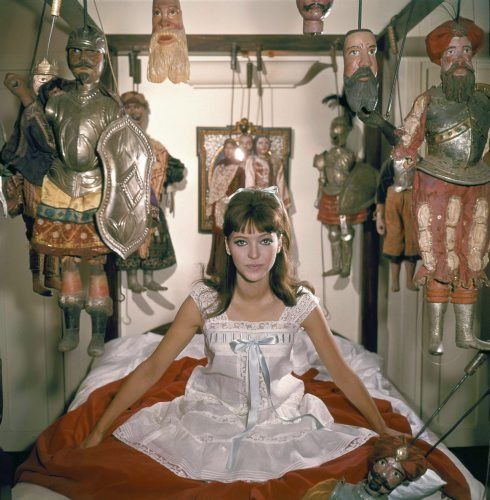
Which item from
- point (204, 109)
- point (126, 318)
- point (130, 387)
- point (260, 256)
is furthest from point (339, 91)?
point (130, 387)

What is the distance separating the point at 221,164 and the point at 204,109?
0.44m

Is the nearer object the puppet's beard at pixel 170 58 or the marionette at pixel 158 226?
the puppet's beard at pixel 170 58

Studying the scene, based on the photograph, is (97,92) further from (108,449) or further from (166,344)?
(108,449)

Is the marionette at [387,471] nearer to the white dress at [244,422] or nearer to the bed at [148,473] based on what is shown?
the bed at [148,473]

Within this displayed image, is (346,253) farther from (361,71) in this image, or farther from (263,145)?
(361,71)

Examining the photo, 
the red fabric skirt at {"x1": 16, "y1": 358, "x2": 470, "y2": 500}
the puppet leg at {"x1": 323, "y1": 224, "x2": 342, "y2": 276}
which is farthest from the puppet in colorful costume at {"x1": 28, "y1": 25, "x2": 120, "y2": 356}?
the puppet leg at {"x1": 323, "y1": 224, "x2": 342, "y2": 276}

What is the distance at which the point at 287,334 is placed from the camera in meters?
2.07

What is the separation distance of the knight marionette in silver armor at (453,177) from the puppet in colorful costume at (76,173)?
2.59ft

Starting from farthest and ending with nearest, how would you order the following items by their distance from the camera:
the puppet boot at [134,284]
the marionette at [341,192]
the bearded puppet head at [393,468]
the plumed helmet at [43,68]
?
1. the puppet boot at [134,284]
2. the marionette at [341,192]
3. the plumed helmet at [43,68]
4. the bearded puppet head at [393,468]

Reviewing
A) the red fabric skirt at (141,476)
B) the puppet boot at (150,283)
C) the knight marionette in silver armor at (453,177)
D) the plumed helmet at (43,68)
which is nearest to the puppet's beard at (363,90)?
the knight marionette in silver armor at (453,177)

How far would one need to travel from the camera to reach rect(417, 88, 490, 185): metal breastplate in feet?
5.21

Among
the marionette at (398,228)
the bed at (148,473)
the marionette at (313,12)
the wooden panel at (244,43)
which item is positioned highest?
the wooden panel at (244,43)

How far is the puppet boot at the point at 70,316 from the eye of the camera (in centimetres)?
182

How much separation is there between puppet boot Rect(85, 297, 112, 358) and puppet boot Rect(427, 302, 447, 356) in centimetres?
89
